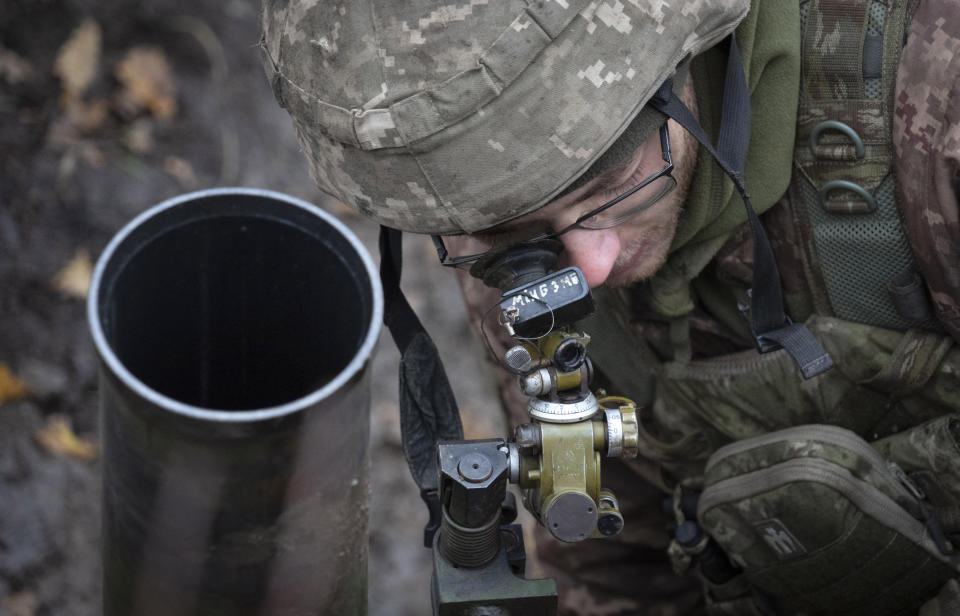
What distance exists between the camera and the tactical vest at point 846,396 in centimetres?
204

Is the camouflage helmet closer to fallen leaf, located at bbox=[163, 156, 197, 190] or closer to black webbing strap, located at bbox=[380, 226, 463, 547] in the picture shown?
black webbing strap, located at bbox=[380, 226, 463, 547]

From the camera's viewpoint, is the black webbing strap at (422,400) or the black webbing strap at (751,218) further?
the black webbing strap at (422,400)

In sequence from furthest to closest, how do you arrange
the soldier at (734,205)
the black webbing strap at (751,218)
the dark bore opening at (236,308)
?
1. the black webbing strap at (751,218)
2. the soldier at (734,205)
3. the dark bore opening at (236,308)

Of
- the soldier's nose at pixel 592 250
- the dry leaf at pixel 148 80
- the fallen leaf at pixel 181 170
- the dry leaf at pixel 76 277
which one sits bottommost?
the dry leaf at pixel 76 277

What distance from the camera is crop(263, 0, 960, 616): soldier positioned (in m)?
1.77

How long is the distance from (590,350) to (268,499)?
1479 mm

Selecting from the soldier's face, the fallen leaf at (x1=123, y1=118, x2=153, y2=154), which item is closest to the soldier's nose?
the soldier's face

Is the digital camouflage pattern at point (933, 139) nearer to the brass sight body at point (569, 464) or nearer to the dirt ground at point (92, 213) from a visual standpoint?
the brass sight body at point (569, 464)

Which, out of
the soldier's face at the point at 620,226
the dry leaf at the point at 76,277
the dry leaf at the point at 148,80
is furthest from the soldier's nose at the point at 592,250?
the dry leaf at the point at 148,80

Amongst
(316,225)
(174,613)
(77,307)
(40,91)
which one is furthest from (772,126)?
(40,91)

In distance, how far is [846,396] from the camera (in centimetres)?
234

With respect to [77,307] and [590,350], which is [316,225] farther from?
[77,307]

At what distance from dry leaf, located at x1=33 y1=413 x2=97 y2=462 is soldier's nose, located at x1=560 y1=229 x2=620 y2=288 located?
188 cm

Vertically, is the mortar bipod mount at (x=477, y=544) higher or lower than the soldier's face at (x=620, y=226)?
lower
